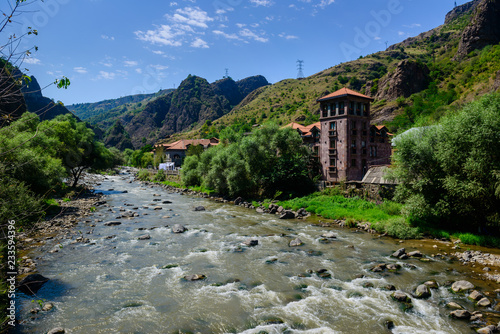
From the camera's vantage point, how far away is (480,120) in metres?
18.8

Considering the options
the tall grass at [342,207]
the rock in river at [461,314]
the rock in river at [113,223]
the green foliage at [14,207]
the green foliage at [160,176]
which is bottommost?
the rock in river at [461,314]

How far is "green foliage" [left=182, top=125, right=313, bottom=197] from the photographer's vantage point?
39.6 metres

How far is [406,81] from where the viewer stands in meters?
106

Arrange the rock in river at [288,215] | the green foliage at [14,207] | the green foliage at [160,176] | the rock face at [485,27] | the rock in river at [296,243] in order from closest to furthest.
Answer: the green foliage at [14,207] → the rock in river at [296,243] → the rock in river at [288,215] → the green foliage at [160,176] → the rock face at [485,27]

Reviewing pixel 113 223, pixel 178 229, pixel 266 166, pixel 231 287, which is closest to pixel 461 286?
pixel 231 287

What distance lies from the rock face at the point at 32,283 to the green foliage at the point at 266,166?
95.7ft

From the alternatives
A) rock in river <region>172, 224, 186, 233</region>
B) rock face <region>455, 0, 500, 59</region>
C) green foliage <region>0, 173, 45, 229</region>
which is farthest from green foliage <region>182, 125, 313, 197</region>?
rock face <region>455, 0, 500, 59</region>

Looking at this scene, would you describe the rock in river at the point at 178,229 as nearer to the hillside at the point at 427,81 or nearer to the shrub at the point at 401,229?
the shrub at the point at 401,229

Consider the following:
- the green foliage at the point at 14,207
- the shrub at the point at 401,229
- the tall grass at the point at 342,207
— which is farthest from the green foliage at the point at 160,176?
the shrub at the point at 401,229

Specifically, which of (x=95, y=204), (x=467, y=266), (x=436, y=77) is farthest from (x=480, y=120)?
(x=436, y=77)

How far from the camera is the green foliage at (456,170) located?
17797mm

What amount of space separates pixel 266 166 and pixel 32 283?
3186 centimetres

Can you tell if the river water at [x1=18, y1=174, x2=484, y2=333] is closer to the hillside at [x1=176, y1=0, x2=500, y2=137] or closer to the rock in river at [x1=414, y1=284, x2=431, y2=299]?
the rock in river at [x1=414, y1=284, x2=431, y2=299]

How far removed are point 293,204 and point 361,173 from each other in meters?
14.3
